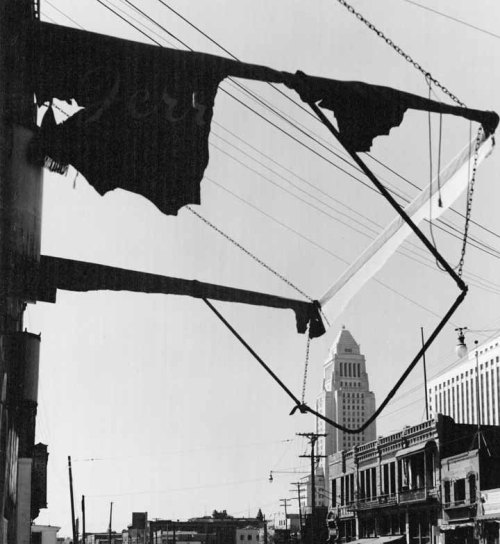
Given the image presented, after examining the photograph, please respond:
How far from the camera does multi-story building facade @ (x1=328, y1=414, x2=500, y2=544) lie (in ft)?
139

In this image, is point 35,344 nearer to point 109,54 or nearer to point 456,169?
point 109,54

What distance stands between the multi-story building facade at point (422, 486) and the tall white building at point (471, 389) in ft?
348

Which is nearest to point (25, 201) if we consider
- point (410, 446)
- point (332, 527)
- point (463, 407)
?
point (410, 446)

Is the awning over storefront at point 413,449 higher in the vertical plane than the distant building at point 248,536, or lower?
higher

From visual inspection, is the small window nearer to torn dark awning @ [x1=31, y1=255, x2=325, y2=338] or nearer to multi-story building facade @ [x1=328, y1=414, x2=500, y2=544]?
multi-story building facade @ [x1=328, y1=414, x2=500, y2=544]

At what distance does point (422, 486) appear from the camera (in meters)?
48.9

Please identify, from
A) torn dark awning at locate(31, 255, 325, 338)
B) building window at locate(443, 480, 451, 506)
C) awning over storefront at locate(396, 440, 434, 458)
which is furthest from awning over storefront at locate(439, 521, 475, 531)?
→ torn dark awning at locate(31, 255, 325, 338)

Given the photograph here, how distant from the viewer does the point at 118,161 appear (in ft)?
20.0

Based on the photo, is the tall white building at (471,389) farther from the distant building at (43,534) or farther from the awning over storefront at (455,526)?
the awning over storefront at (455,526)

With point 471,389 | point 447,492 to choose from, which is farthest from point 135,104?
point 471,389

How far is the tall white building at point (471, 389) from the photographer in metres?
168

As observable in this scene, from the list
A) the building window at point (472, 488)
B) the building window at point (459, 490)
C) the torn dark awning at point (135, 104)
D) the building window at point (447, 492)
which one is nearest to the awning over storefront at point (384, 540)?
the building window at point (447, 492)

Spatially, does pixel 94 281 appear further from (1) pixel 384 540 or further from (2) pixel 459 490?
(1) pixel 384 540

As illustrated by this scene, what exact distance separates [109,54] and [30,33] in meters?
0.59
